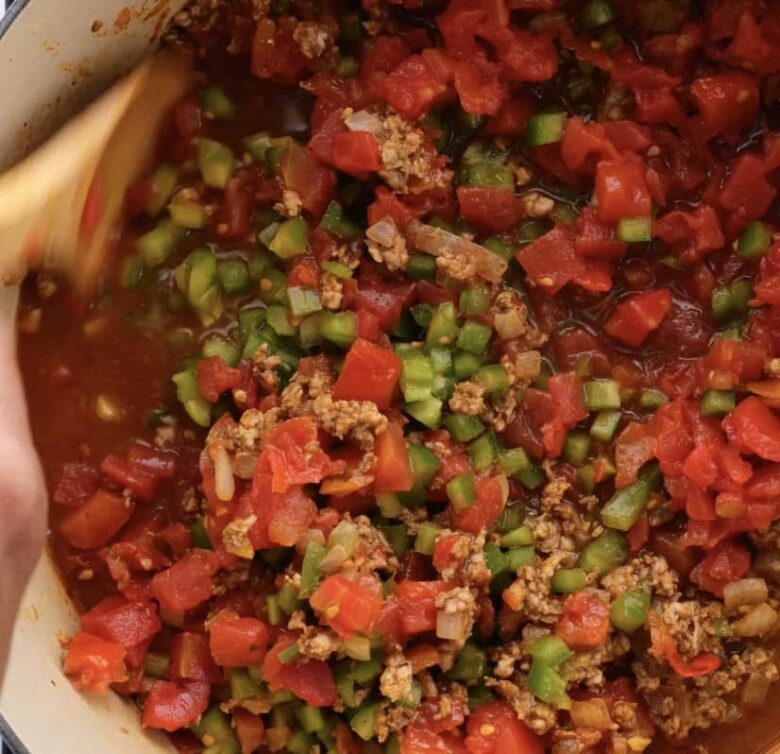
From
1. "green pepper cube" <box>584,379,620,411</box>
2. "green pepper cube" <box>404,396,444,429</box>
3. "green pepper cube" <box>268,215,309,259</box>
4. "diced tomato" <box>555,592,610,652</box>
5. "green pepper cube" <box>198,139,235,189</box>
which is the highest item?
"green pepper cube" <box>198,139,235,189</box>

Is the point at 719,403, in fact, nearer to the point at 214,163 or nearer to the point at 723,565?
the point at 723,565

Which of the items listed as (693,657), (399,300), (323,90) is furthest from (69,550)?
(693,657)

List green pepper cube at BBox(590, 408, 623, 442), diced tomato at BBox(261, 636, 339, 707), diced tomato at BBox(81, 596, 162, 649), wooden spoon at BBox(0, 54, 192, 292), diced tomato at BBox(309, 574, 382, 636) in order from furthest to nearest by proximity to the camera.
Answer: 1. green pepper cube at BBox(590, 408, 623, 442)
2. diced tomato at BBox(81, 596, 162, 649)
3. diced tomato at BBox(261, 636, 339, 707)
4. diced tomato at BBox(309, 574, 382, 636)
5. wooden spoon at BBox(0, 54, 192, 292)

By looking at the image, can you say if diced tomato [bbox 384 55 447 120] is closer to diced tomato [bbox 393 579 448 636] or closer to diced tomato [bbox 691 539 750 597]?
diced tomato [bbox 393 579 448 636]

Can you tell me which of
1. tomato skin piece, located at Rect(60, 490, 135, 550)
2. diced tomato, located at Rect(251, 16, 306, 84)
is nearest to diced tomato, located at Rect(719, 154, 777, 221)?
diced tomato, located at Rect(251, 16, 306, 84)

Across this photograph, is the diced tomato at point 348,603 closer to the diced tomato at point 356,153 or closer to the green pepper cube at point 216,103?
the diced tomato at point 356,153

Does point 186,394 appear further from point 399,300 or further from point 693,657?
point 693,657
